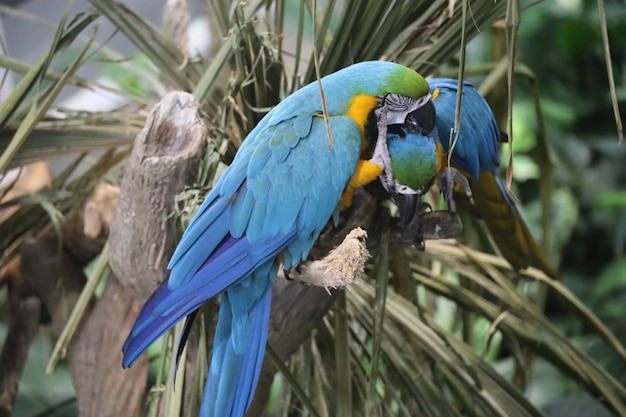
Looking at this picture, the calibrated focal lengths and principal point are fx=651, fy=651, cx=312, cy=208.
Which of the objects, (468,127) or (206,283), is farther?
(468,127)

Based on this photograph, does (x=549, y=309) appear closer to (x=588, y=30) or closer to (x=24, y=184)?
(x=588, y=30)

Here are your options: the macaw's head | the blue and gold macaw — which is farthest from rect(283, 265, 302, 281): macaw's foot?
the macaw's head

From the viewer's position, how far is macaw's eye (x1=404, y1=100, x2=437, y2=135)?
0.62 m

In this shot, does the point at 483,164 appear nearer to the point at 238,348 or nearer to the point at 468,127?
the point at 468,127

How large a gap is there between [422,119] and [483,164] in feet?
0.56

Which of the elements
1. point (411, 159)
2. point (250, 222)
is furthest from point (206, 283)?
point (411, 159)

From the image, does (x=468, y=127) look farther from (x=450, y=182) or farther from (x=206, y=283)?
(x=206, y=283)

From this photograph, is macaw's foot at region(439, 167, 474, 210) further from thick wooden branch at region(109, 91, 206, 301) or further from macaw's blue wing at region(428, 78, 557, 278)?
thick wooden branch at region(109, 91, 206, 301)

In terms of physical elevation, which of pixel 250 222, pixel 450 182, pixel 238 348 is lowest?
pixel 238 348

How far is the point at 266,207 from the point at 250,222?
2 cm

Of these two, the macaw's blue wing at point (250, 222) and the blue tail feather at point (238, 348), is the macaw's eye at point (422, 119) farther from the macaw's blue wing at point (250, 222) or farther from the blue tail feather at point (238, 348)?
the blue tail feather at point (238, 348)

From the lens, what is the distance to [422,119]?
0.63m

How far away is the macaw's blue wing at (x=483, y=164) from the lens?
28.0 inches

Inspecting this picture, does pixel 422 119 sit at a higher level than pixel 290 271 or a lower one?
higher
